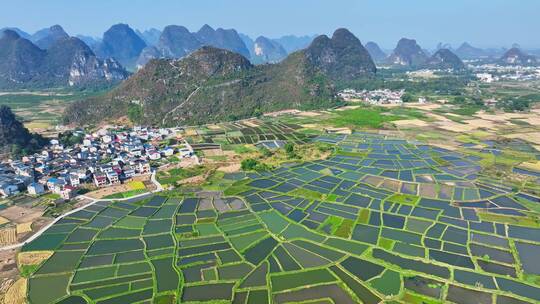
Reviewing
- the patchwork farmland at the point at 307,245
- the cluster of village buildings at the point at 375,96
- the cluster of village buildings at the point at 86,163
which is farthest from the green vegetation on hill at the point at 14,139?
the cluster of village buildings at the point at 375,96

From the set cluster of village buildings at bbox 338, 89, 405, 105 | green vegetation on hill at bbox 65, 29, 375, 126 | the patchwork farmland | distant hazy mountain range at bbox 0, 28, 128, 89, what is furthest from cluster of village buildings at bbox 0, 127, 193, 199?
distant hazy mountain range at bbox 0, 28, 128, 89

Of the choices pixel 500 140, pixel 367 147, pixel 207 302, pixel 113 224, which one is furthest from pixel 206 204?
pixel 500 140

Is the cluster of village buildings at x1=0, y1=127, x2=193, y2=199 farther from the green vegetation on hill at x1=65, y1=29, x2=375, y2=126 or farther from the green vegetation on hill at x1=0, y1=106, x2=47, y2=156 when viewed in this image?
the green vegetation on hill at x1=65, y1=29, x2=375, y2=126

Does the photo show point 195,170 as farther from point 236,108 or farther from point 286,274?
point 236,108

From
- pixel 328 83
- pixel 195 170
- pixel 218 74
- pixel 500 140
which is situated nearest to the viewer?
pixel 195 170

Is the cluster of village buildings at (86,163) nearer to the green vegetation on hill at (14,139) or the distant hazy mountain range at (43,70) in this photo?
the green vegetation on hill at (14,139)
